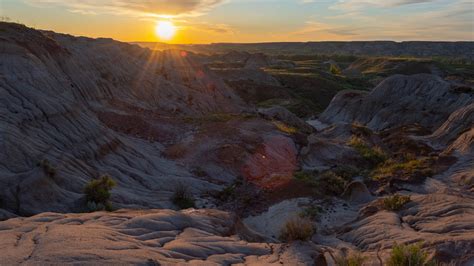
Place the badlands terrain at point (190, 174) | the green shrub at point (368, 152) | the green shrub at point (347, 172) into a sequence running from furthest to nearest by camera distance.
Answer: the green shrub at point (368, 152), the green shrub at point (347, 172), the badlands terrain at point (190, 174)

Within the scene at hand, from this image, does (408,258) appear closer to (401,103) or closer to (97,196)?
(97,196)

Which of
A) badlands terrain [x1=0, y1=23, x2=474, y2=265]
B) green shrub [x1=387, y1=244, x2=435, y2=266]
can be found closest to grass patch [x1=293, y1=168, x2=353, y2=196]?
badlands terrain [x1=0, y1=23, x2=474, y2=265]

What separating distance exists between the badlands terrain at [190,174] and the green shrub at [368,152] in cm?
15

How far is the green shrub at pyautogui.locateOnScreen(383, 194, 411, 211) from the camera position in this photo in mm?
17359

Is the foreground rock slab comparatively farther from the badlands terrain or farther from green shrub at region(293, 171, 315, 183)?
A: green shrub at region(293, 171, 315, 183)

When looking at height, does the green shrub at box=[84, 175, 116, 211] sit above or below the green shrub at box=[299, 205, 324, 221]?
above

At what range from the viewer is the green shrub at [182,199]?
64.0ft

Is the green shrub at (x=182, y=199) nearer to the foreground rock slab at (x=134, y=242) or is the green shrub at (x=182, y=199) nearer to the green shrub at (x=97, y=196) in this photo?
the green shrub at (x=97, y=196)

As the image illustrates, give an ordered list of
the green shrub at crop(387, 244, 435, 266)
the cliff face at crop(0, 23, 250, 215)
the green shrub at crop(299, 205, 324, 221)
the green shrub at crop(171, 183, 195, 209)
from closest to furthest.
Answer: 1. the green shrub at crop(387, 244, 435, 266)
2. the cliff face at crop(0, 23, 250, 215)
3. the green shrub at crop(299, 205, 324, 221)
4. the green shrub at crop(171, 183, 195, 209)

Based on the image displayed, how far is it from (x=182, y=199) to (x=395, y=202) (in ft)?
29.0

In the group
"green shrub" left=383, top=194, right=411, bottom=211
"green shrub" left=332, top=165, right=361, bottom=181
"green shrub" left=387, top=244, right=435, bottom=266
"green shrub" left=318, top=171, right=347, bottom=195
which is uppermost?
"green shrub" left=387, top=244, right=435, bottom=266

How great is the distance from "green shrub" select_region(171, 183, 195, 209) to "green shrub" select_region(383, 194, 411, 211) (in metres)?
8.08

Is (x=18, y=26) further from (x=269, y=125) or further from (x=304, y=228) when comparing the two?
(x=304, y=228)

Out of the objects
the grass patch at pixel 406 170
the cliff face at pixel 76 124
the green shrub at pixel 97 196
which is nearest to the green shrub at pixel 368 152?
the grass patch at pixel 406 170
